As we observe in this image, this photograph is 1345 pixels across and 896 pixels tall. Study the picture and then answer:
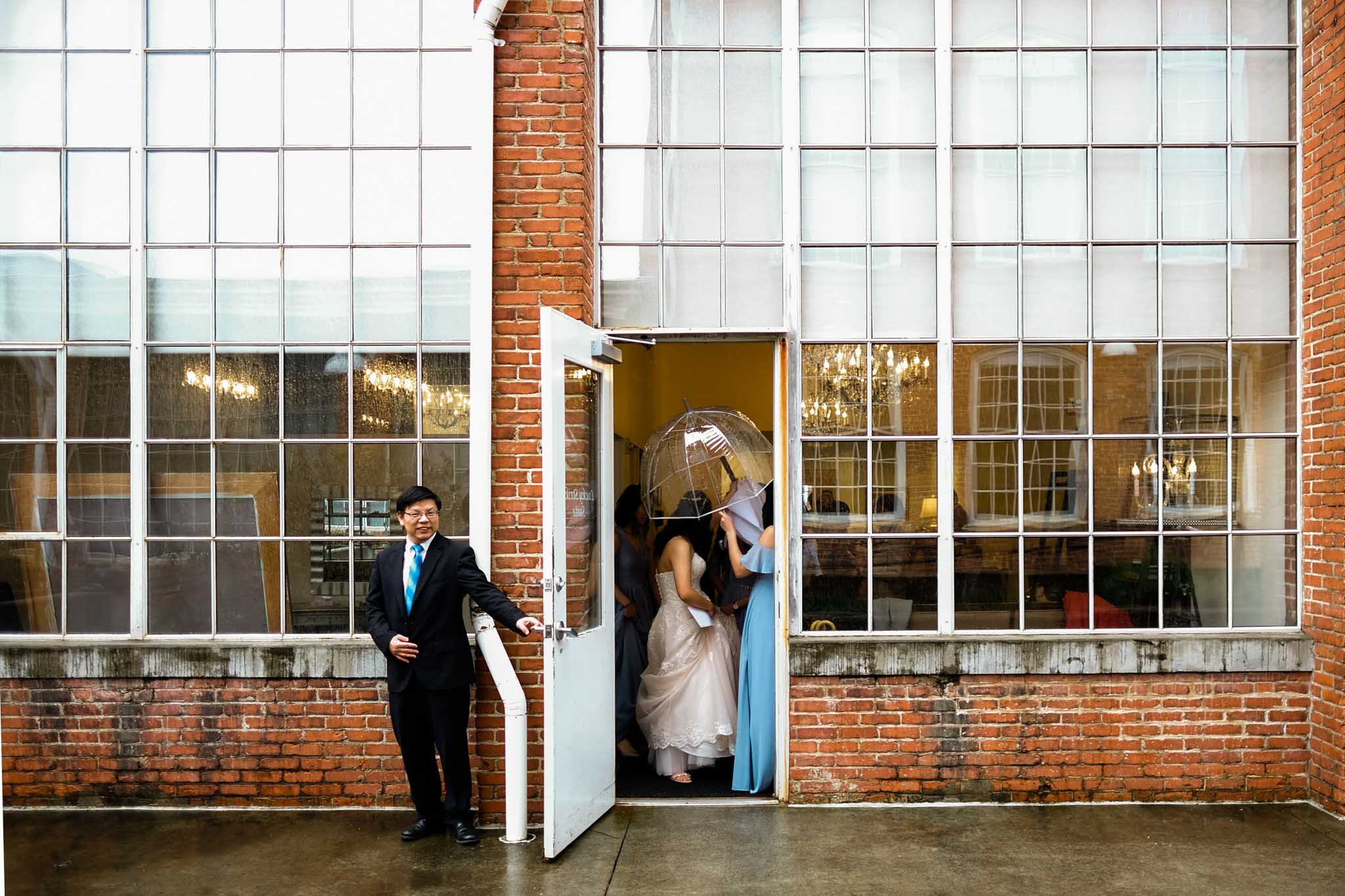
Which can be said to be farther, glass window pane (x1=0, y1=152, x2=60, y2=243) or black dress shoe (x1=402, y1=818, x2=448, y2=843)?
glass window pane (x1=0, y1=152, x2=60, y2=243)

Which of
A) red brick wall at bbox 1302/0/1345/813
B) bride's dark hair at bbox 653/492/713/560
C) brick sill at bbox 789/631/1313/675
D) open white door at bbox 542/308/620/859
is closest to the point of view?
open white door at bbox 542/308/620/859

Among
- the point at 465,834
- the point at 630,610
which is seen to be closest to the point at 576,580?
the point at 465,834

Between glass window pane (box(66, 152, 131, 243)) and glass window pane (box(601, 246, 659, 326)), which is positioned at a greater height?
glass window pane (box(66, 152, 131, 243))

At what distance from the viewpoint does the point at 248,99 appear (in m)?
5.65

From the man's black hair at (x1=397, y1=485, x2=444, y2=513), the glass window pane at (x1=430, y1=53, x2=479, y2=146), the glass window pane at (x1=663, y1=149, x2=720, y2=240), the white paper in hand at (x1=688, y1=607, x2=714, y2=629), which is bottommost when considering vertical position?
the white paper in hand at (x1=688, y1=607, x2=714, y2=629)

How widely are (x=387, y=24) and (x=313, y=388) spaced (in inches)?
79.5

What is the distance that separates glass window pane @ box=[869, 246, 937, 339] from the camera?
567cm

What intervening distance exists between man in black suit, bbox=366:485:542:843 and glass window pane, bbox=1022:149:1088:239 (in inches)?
136

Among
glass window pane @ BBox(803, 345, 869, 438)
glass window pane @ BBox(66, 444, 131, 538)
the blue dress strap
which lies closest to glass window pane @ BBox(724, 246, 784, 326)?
glass window pane @ BBox(803, 345, 869, 438)

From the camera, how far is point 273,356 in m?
5.62

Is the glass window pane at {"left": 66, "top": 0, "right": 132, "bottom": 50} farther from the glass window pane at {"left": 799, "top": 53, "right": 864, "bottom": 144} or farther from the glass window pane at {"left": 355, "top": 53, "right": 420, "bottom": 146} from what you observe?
the glass window pane at {"left": 799, "top": 53, "right": 864, "bottom": 144}

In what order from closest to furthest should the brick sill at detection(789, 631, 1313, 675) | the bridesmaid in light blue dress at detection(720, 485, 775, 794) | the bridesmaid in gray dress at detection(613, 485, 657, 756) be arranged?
the brick sill at detection(789, 631, 1313, 675), the bridesmaid in light blue dress at detection(720, 485, 775, 794), the bridesmaid in gray dress at detection(613, 485, 657, 756)

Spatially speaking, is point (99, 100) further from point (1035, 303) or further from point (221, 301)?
point (1035, 303)

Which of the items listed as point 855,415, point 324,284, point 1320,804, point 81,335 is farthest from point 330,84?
point 1320,804
